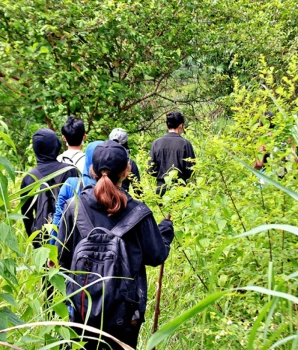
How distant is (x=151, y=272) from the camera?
425cm

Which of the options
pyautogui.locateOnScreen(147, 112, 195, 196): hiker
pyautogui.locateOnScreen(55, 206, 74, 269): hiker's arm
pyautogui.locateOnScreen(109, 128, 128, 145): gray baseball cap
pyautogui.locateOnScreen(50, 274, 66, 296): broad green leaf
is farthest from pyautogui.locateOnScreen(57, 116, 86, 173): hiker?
pyautogui.locateOnScreen(50, 274, 66, 296): broad green leaf

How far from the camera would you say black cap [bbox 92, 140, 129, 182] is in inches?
101

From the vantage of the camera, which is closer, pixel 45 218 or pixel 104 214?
pixel 104 214

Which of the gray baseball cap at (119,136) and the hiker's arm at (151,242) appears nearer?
the hiker's arm at (151,242)

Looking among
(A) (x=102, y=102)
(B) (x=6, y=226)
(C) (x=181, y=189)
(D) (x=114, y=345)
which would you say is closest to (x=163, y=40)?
(A) (x=102, y=102)

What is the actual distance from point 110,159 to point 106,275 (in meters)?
0.52

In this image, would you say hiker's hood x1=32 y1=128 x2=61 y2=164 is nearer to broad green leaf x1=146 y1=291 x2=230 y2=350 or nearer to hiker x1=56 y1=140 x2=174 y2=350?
hiker x1=56 y1=140 x2=174 y2=350

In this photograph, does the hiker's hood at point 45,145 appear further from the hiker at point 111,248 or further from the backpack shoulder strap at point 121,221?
the backpack shoulder strap at point 121,221

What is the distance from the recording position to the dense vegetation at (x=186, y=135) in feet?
5.92

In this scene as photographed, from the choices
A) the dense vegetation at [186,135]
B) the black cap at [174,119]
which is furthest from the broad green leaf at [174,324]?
the black cap at [174,119]

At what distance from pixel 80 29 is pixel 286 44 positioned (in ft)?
14.9

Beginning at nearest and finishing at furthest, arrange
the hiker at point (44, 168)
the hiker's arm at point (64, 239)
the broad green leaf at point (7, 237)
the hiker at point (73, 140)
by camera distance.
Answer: the broad green leaf at point (7, 237)
the hiker's arm at point (64, 239)
the hiker at point (44, 168)
the hiker at point (73, 140)

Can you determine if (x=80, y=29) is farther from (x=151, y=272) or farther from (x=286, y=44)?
(x=286, y=44)

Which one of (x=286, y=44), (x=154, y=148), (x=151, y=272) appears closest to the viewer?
(x=151, y=272)
